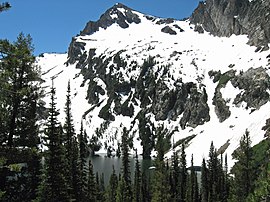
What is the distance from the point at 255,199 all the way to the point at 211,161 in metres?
94.1

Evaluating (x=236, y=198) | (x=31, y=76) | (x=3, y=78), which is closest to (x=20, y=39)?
(x=31, y=76)

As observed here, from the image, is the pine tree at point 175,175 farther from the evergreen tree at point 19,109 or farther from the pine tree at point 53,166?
the evergreen tree at point 19,109

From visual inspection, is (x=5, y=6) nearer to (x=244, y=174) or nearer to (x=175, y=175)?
(x=244, y=174)

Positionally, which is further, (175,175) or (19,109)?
(175,175)

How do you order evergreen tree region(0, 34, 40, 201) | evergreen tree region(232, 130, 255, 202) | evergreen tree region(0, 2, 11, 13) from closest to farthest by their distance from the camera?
evergreen tree region(0, 2, 11, 13) → evergreen tree region(0, 34, 40, 201) → evergreen tree region(232, 130, 255, 202)

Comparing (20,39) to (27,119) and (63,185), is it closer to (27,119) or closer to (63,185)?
(27,119)

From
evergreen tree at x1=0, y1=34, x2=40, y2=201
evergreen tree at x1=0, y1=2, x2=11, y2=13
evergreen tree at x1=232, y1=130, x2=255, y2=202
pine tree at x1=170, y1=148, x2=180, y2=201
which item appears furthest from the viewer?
pine tree at x1=170, y1=148, x2=180, y2=201

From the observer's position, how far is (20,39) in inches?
1033

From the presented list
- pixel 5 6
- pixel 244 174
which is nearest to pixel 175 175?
pixel 244 174

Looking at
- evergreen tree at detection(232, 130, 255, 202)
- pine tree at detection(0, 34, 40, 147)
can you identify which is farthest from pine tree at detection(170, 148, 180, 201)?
pine tree at detection(0, 34, 40, 147)

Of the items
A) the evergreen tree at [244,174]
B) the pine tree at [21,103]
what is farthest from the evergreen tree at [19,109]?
the evergreen tree at [244,174]

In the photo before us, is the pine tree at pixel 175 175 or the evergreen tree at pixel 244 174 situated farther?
the pine tree at pixel 175 175

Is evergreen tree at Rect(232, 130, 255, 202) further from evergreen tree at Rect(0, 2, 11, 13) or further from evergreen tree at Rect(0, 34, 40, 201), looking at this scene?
evergreen tree at Rect(0, 2, 11, 13)

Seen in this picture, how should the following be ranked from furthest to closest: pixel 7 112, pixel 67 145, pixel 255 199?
pixel 67 145, pixel 7 112, pixel 255 199
